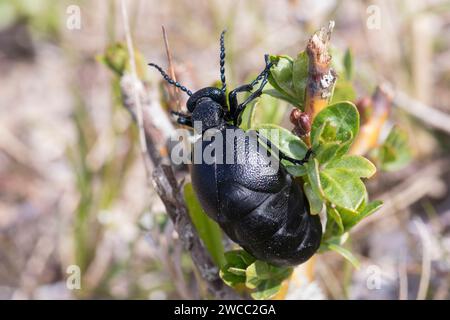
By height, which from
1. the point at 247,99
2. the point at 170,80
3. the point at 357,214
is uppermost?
the point at 170,80

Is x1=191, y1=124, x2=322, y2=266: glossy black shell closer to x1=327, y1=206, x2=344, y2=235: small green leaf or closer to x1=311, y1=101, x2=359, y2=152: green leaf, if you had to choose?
x1=327, y1=206, x2=344, y2=235: small green leaf

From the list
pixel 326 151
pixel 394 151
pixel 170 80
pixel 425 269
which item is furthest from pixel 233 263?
pixel 425 269

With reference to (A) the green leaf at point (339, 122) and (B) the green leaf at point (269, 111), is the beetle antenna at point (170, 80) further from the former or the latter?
(A) the green leaf at point (339, 122)

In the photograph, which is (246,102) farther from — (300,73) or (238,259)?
(238,259)

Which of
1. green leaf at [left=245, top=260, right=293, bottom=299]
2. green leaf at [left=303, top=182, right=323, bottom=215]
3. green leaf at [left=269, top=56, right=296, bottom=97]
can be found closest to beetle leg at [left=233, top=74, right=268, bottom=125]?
green leaf at [left=269, top=56, right=296, bottom=97]

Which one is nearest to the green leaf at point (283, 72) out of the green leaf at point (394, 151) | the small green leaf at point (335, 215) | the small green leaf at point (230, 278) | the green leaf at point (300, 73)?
the green leaf at point (300, 73)

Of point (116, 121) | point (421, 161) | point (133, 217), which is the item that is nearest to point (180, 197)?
point (133, 217)
